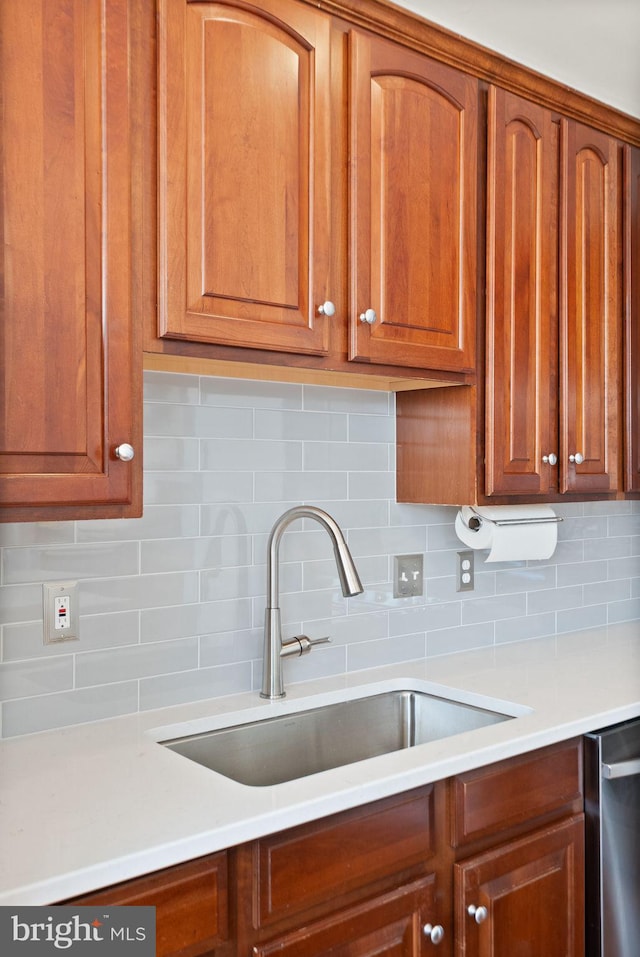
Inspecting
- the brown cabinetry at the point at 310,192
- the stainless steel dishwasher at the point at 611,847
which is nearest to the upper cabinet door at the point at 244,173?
the brown cabinetry at the point at 310,192

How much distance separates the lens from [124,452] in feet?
4.39

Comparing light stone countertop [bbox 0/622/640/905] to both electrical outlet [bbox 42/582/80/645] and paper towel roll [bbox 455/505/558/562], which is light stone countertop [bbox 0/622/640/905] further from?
paper towel roll [bbox 455/505/558/562]

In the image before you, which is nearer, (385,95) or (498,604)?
(385,95)

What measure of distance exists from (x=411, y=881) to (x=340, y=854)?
0.69 ft

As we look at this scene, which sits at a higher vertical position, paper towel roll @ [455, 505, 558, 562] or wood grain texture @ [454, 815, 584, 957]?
paper towel roll @ [455, 505, 558, 562]

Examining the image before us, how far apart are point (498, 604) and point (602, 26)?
1555 mm

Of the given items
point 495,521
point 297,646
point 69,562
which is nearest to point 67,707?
point 69,562

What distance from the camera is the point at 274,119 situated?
5.17ft

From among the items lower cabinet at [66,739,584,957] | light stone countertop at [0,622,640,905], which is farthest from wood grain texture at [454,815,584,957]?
light stone countertop at [0,622,640,905]

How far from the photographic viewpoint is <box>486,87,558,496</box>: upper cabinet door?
203 cm

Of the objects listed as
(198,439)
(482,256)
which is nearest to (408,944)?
(198,439)

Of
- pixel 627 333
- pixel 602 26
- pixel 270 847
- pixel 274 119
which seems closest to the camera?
pixel 270 847

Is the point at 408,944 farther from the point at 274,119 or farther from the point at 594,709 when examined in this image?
the point at 274,119

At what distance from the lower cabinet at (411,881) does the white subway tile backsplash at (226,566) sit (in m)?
0.57
